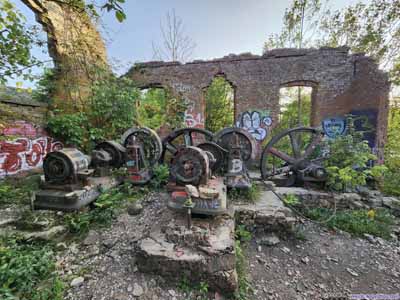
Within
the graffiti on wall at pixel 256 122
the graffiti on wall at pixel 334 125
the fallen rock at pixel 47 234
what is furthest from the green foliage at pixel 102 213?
the graffiti on wall at pixel 334 125

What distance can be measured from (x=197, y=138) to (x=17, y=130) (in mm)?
5377

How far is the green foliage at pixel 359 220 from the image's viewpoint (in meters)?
2.97

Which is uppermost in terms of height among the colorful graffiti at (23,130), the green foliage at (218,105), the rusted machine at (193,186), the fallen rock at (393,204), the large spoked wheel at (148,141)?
the green foliage at (218,105)

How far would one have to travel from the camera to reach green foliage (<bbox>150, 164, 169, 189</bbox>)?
390 centimetres

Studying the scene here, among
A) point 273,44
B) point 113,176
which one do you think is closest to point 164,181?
point 113,176

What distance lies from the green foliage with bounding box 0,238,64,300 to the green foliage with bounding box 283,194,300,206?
12.0 feet

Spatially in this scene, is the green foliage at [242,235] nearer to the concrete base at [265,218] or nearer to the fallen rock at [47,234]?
the concrete base at [265,218]

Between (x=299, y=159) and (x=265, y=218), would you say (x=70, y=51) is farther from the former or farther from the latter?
(x=299, y=159)

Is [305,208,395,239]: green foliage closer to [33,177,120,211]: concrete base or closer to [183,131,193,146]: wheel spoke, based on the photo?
[183,131,193,146]: wheel spoke

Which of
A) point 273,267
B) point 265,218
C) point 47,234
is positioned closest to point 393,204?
point 265,218

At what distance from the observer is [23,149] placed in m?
4.02

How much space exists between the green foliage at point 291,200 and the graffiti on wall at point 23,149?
6.27 m

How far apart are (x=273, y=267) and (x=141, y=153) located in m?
3.38

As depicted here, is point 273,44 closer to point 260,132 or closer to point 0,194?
point 260,132
